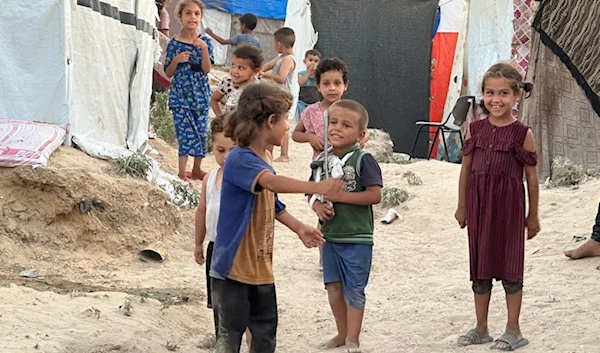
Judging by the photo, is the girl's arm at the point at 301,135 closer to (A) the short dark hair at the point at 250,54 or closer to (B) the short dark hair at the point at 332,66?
(B) the short dark hair at the point at 332,66

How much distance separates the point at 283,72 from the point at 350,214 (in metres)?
6.28

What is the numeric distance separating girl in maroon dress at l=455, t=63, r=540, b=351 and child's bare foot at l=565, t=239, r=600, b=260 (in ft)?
6.48

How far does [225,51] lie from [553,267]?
47.2ft

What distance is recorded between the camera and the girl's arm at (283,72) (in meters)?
10.6

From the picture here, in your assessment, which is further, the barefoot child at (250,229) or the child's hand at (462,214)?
the child's hand at (462,214)

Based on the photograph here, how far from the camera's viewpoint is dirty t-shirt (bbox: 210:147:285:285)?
153 inches

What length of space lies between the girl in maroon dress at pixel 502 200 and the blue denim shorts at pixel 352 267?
61 cm

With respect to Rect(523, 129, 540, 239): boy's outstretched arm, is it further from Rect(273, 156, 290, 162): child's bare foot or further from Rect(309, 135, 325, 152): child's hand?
Rect(273, 156, 290, 162): child's bare foot

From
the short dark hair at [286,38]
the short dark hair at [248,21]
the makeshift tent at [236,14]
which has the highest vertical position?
the makeshift tent at [236,14]

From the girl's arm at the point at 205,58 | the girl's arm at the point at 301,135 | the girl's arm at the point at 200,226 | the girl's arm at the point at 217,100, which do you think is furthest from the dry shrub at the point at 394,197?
the girl's arm at the point at 200,226

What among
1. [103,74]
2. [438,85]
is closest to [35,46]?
[103,74]

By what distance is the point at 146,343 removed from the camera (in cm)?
478

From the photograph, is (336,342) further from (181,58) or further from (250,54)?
(181,58)

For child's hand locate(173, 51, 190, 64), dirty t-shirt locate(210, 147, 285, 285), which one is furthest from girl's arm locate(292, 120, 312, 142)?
child's hand locate(173, 51, 190, 64)
